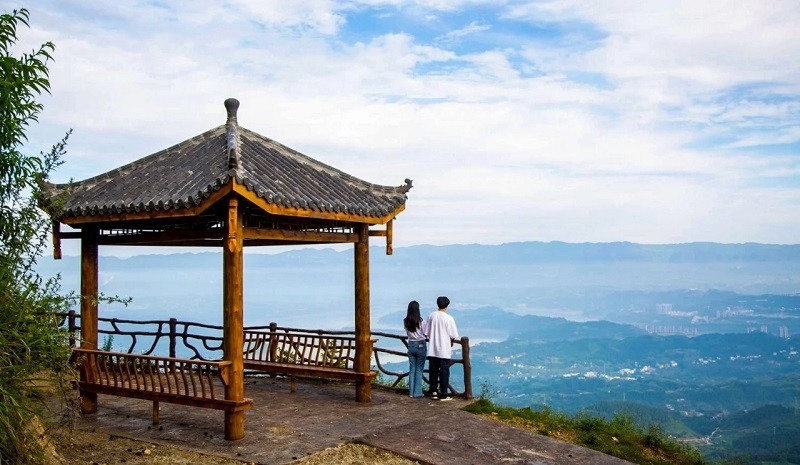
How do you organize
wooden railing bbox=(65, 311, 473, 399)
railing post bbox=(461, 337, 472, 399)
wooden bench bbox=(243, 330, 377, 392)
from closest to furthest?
wooden bench bbox=(243, 330, 377, 392) < railing post bbox=(461, 337, 472, 399) < wooden railing bbox=(65, 311, 473, 399)

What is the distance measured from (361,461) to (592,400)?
10856 cm

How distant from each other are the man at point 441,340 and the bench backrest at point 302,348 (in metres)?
1.23

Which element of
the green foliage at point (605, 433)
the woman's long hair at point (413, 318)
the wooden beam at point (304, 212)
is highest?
the wooden beam at point (304, 212)

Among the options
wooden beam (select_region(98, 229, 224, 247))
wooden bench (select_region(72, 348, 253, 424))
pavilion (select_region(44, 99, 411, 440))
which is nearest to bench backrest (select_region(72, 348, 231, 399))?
wooden bench (select_region(72, 348, 253, 424))

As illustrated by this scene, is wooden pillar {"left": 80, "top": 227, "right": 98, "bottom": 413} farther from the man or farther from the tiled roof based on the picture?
the man

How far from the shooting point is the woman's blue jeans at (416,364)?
10.9m

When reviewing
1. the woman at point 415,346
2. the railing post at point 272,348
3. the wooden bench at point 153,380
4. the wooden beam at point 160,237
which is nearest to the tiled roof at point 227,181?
the wooden beam at point 160,237

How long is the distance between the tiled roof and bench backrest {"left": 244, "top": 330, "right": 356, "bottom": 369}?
234cm

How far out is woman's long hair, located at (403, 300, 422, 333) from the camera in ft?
35.4

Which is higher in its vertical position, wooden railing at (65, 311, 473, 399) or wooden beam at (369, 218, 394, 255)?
wooden beam at (369, 218, 394, 255)

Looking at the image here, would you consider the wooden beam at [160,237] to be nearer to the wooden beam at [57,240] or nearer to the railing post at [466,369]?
the wooden beam at [57,240]

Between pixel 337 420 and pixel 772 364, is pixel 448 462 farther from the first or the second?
pixel 772 364

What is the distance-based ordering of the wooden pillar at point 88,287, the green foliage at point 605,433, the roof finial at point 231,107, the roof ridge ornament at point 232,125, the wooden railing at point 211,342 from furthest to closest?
the wooden railing at point 211,342, the roof finial at point 231,107, the wooden pillar at point 88,287, the green foliage at point 605,433, the roof ridge ornament at point 232,125

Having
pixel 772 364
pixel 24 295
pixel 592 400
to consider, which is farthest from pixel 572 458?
pixel 772 364
